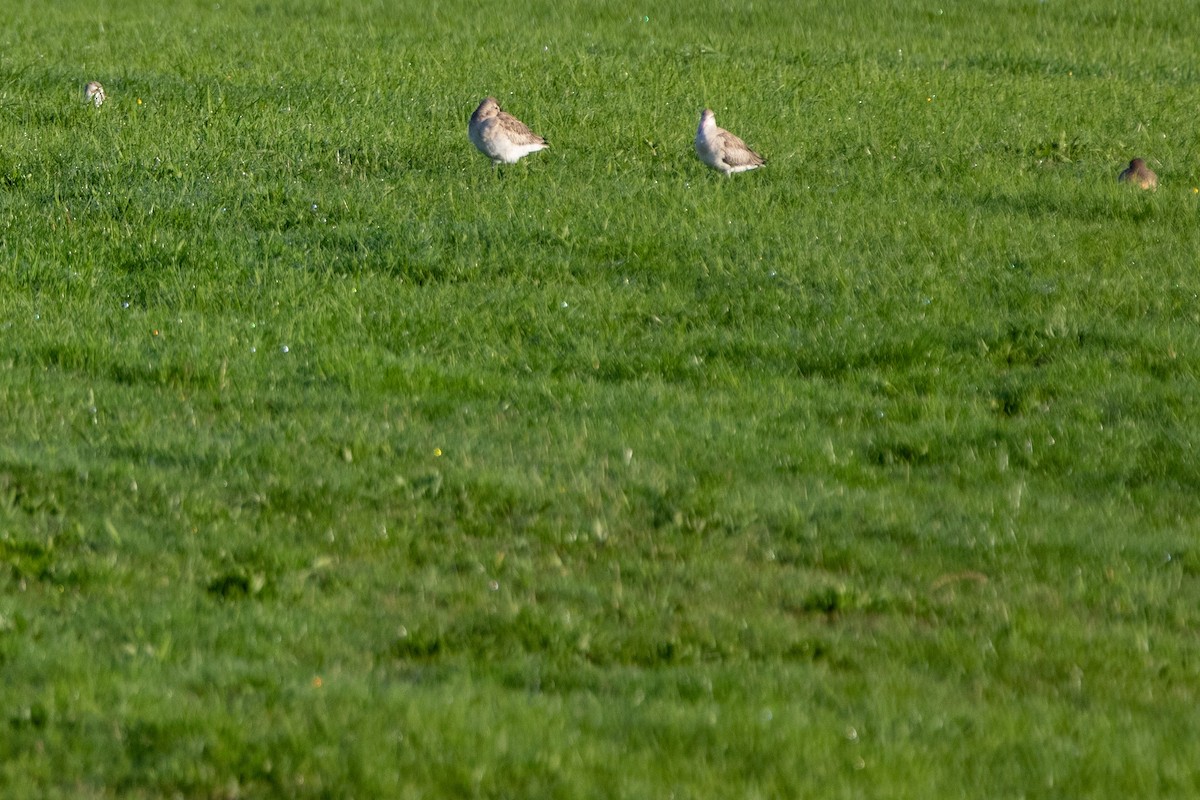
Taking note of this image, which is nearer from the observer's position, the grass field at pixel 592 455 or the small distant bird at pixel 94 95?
the grass field at pixel 592 455

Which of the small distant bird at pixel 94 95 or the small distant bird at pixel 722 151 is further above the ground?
the small distant bird at pixel 722 151

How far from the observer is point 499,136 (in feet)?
53.8

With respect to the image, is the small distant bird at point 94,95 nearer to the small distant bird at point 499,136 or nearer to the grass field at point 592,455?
the grass field at point 592,455

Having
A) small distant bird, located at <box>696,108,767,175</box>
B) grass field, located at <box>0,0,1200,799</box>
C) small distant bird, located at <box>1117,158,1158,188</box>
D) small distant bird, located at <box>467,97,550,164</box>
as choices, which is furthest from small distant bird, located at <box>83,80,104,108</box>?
small distant bird, located at <box>1117,158,1158,188</box>

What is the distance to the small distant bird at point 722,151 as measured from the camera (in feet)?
53.3

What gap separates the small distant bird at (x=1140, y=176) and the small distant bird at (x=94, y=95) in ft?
38.4

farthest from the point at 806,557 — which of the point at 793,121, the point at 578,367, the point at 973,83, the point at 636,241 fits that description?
the point at 973,83

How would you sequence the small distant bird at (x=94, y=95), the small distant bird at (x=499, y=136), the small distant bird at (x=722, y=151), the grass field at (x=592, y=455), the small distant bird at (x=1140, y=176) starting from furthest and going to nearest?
1. the small distant bird at (x=94, y=95)
2. the small distant bird at (x=499, y=136)
3. the small distant bird at (x=722, y=151)
4. the small distant bird at (x=1140, y=176)
5. the grass field at (x=592, y=455)

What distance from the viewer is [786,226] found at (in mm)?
14297

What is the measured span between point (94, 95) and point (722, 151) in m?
7.97

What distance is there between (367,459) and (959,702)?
3.87m

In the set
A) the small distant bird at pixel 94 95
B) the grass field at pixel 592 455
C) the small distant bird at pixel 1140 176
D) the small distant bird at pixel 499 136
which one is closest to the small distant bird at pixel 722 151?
the grass field at pixel 592 455

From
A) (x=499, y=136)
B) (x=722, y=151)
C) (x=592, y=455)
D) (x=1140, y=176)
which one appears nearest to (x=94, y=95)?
(x=499, y=136)

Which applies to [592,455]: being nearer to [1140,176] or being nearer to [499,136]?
[499,136]
